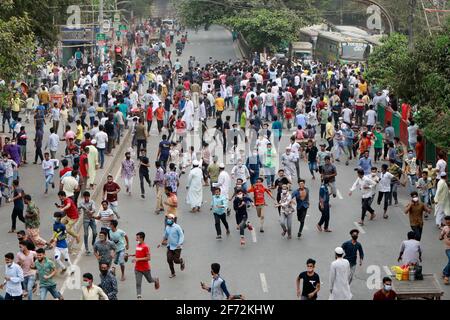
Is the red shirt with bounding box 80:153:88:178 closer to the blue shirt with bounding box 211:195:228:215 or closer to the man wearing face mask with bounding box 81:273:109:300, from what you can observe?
the blue shirt with bounding box 211:195:228:215

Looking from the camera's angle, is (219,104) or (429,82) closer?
(429,82)

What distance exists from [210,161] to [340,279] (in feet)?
34.7

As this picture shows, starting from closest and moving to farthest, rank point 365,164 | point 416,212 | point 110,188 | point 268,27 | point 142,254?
point 142,254
point 416,212
point 110,188
point 365,164
point 268,27

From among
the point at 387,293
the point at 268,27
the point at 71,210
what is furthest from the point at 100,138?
the point at 268,27

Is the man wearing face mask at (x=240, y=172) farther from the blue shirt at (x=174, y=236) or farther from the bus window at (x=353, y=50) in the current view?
the bus window at (x=353, y=50)

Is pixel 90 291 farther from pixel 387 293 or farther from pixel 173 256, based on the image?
pixel 387 293

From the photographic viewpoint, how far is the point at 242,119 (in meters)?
32.9

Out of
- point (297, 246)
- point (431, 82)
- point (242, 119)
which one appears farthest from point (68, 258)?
point (242, 119)

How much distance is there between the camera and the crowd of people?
18.1 m

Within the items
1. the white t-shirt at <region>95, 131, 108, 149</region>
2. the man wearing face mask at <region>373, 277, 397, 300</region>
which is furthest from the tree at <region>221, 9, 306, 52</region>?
the man wearing face mask at <region>373, 277, 397, 300</region>

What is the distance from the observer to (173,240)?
18.8 m

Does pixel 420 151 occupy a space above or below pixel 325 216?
above
